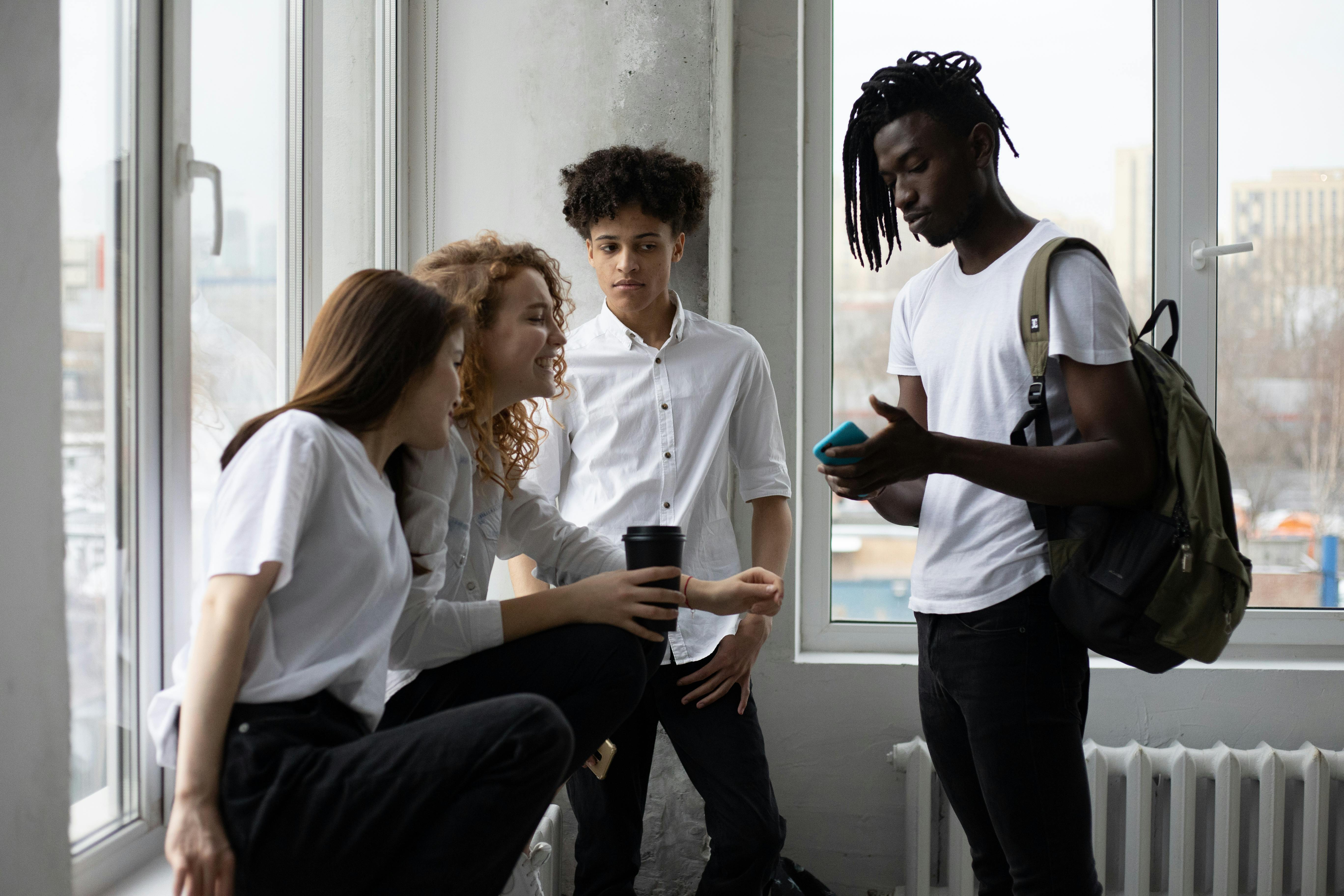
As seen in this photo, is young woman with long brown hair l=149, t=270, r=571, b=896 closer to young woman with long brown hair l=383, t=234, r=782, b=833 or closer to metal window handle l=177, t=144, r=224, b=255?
young woman with long brown hair l=383, t=234, r=782, b=833

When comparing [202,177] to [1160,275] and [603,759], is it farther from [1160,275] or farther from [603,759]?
[1160,275]

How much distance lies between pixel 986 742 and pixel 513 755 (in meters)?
0.64

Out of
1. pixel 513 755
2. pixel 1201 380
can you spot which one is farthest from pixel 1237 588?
pixel 1201 380

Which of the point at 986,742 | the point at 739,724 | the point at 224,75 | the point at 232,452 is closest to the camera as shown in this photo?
the point at 232,452

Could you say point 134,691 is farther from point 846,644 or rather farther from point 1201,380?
point 1201,380

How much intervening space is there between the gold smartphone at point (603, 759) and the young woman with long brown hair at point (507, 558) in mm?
253

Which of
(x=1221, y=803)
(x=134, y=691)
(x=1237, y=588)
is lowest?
(x=1221, y=803)

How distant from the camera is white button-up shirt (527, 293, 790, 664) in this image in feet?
5.30

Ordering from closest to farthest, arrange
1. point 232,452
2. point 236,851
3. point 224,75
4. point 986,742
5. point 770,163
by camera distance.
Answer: point 236,851
point 232,452
point 986,742
point 224,75
point 770,163

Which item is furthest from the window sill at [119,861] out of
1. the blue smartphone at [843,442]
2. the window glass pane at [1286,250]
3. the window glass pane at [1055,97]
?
the window glass pane at [1286,250]

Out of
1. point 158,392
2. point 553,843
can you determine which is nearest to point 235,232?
point 158,392

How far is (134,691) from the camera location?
4.03 ft

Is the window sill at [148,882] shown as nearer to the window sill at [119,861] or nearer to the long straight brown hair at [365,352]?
the window sill at [119,861]

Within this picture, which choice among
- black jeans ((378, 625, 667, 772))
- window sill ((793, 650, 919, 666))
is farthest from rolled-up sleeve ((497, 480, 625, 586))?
window sill ((793, 650, 919, 666))
